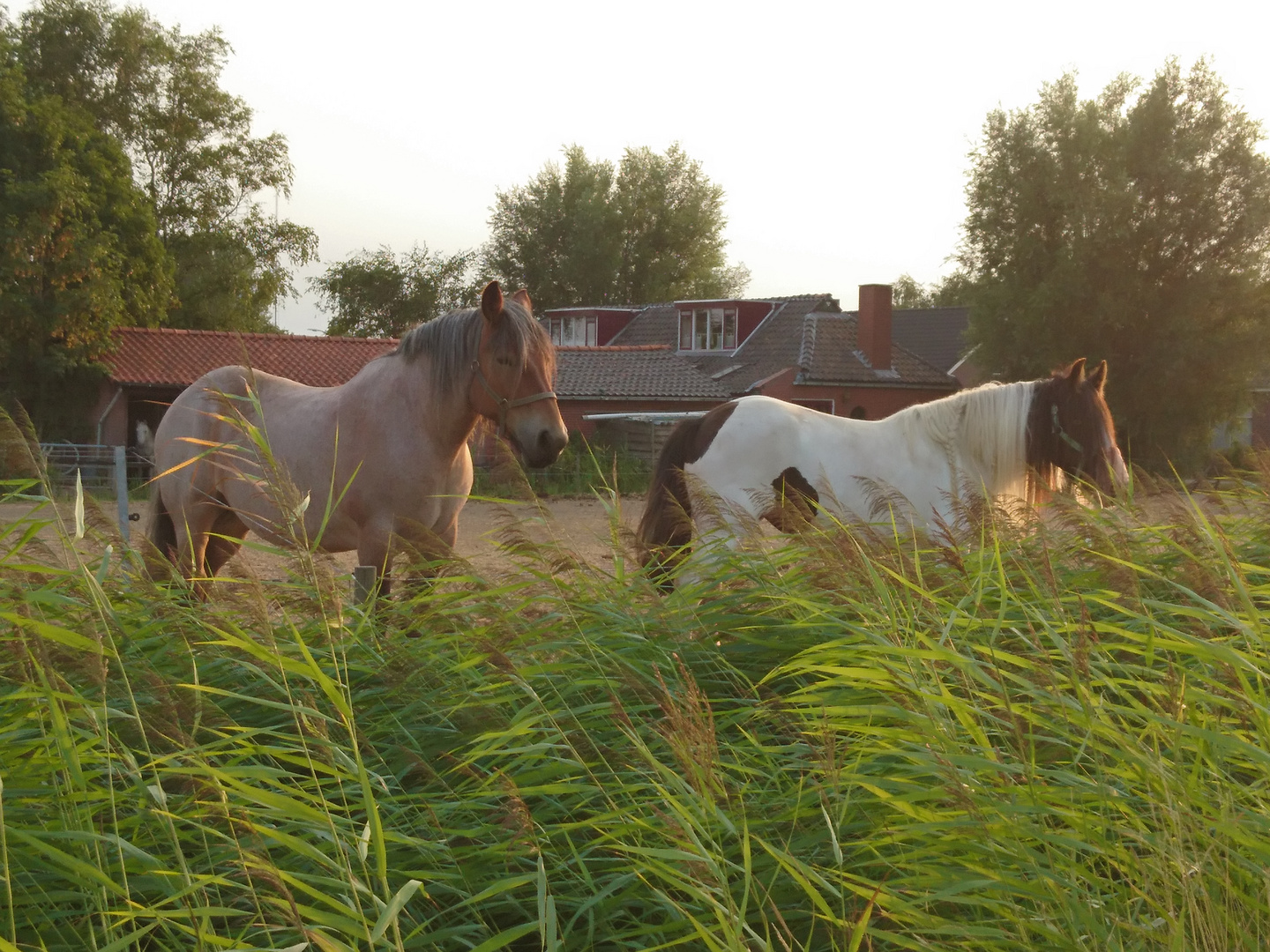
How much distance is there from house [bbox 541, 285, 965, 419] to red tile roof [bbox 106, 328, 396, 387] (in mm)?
7926

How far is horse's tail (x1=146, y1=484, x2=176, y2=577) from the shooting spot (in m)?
5.94

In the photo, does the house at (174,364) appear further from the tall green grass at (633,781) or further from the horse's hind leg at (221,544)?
the tall green grass at (633,781)

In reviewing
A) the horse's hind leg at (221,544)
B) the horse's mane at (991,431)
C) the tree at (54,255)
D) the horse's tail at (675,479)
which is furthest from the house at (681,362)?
the horse's mane at (991,431)

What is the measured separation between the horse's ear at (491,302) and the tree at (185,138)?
41.2 metres

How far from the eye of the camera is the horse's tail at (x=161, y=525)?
5941 mm

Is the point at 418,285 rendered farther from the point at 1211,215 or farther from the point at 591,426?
the point at 1211,215

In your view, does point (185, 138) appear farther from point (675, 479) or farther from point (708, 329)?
point (675, 479)

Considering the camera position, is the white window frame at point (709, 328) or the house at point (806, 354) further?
the white window frame at point (709, 328)

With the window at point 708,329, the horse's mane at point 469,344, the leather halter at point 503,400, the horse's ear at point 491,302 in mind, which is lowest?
the leather halter at point 503,400

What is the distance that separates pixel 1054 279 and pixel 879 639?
35360 mm

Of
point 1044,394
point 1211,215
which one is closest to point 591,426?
point 1211,215

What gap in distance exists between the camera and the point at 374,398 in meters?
5.34

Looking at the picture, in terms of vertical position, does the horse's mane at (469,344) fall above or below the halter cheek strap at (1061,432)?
above

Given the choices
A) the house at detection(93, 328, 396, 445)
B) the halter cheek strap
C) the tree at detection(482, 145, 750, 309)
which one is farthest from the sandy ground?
the tree at detection(482, 145, 750, 309)
